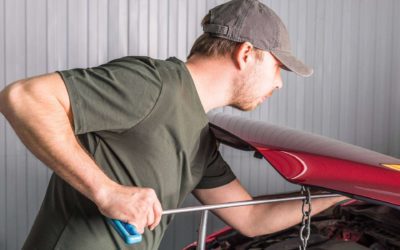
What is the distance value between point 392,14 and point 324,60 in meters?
0.65

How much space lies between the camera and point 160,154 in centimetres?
122

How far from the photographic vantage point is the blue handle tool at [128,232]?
3.21ft

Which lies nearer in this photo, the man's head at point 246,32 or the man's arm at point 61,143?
the man's arm at point 61,143

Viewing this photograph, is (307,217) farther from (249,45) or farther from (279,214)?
(249,45)

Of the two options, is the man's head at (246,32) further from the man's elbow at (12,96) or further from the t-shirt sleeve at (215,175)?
the man's elbow at (12,96)

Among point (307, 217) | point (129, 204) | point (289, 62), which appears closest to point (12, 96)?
point (129, 204)

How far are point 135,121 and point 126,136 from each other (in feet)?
0.22

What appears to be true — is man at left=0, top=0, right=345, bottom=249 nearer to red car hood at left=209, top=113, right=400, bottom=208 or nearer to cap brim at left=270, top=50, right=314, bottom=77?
cap brim at left=270, top=50, right=314, bottom=77

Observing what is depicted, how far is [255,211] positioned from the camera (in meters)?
1.63

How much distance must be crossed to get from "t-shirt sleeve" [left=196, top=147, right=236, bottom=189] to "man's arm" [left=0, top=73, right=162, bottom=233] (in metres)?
0.51

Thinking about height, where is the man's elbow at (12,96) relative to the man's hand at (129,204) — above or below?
above

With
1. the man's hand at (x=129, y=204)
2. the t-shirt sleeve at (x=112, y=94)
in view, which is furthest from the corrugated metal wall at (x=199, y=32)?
the man's hand at (x=129, y=204)

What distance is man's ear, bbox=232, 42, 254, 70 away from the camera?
1.26 metres

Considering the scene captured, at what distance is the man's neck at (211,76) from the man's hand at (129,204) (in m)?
0.37
